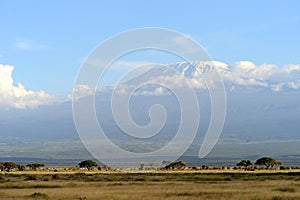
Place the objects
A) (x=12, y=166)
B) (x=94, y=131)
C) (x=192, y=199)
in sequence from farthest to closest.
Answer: (x=12, y=166), (x=94, y=131), (x=192, y=199)

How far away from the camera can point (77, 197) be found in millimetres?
43281

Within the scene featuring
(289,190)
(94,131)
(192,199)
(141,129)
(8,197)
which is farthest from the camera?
(141,129)

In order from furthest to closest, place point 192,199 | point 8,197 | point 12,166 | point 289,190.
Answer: point 12,166 → point 289,190 → point 8,197 → point 192,199

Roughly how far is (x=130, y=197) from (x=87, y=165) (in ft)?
312

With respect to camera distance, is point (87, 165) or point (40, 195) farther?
point (87, 165)

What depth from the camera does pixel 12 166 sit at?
128375 millimetres

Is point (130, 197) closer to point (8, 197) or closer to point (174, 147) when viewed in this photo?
point (8, 197)

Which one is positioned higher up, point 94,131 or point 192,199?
point 94,131

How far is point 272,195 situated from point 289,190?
5.69 meters

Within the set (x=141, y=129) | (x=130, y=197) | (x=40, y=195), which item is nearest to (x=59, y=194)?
(x=40, y=195)

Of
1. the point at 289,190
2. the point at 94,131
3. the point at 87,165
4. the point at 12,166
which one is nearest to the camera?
the point at 289,190

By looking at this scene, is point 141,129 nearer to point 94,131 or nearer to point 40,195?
point 94,131

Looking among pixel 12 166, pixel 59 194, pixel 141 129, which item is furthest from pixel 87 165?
pixel 59 194

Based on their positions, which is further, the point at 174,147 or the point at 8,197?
the point at 174,147
